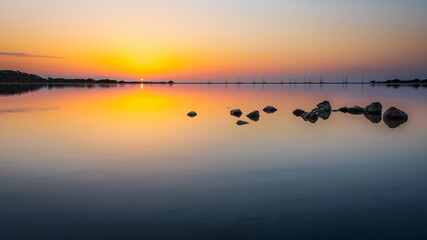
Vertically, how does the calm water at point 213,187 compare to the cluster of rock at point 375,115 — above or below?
below

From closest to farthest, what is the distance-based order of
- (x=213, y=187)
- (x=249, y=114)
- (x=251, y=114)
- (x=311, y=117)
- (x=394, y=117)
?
(x=213, y=187)
(x=394, y=117)
(x=311, y=117)
(x=251, y=114)
(x=249, y=114)

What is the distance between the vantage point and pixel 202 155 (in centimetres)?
1700

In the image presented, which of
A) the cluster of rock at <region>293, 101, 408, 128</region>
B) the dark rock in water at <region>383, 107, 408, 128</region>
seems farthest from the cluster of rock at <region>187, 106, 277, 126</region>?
the dark rock in water at <region>383, 107, 408, 128</region>

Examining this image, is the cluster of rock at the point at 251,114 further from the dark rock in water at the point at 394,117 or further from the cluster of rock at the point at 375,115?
the dark rock in water at the point at 394,117

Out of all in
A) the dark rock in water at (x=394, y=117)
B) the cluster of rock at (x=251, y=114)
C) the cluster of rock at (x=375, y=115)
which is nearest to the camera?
the cluster of rock at (x=375, y=115)

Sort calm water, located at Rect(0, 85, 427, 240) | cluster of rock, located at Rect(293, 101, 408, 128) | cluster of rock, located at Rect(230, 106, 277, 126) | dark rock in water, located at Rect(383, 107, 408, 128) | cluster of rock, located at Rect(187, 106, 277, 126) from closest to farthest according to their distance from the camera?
calm water, located at Rect(0, 85, 427, 240), cluster of rock, located at Rect(293, 101, 408, 128), dark rock in water, located at Rect(383, 107, 408, 128), cluster of rock, located at Rect(230, 106, 277, 126), cluster of rock, located at Rect(187, 106, 277, 126)

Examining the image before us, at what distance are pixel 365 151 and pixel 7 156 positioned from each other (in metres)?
18.6

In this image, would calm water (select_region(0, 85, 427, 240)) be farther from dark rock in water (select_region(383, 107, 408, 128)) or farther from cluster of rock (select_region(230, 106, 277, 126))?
dark rock in water (select_region(383, 107, 408, 128))

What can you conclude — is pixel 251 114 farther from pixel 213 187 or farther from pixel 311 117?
pixel 213 187

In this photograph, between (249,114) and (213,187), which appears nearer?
(213,187)

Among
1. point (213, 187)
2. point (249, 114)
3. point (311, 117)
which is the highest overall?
point (249, 114)

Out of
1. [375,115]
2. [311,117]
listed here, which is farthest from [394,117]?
[311,117]

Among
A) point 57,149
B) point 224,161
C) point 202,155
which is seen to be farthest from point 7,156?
point 224,161

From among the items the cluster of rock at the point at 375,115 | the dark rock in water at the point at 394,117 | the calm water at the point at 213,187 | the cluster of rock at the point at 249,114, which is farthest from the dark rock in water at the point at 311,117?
the calm water at the point at 213,187
